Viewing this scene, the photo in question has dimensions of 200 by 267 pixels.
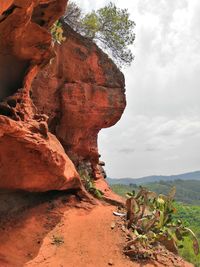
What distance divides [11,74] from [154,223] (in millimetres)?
6580

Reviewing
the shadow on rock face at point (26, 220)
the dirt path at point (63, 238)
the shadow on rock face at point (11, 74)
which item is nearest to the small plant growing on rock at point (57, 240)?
the dirt path at point (63, 238)

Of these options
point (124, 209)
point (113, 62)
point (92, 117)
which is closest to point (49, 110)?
point (92, 117)

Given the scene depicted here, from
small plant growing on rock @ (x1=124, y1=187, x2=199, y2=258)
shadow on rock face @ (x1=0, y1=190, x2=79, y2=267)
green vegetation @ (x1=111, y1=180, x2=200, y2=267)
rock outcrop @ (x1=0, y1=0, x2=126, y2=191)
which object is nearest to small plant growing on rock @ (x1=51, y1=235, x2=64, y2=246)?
shadow on rock face @ (x1=0, y1=190, x2=79, y2=267)

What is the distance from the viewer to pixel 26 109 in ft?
33.3

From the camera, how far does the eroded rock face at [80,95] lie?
1730 centimetres

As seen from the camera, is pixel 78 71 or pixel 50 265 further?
pixel 78 71

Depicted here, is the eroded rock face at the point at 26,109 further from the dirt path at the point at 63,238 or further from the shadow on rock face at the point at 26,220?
the dirt path at the point at 63,238

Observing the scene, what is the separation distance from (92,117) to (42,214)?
8725 millimetres

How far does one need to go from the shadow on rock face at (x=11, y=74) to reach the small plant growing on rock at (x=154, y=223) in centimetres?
522

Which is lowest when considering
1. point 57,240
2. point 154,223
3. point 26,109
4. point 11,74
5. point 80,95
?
point 57,240

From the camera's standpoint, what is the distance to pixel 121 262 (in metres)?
9.68

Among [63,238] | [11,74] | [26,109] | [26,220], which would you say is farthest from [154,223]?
[11,74]

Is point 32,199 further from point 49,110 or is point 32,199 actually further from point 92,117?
point 92,117

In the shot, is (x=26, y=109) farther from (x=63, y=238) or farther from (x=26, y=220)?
(x=63, y=238)
